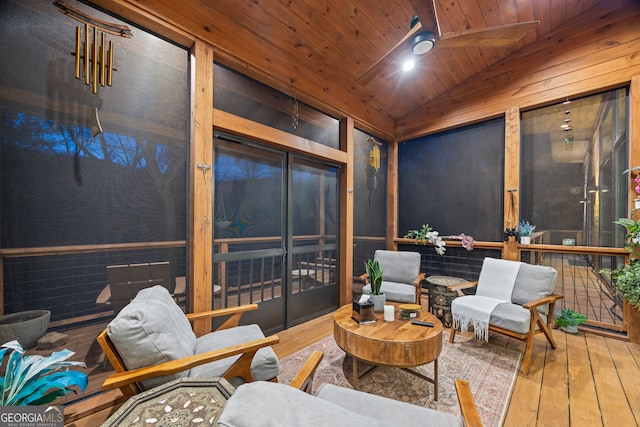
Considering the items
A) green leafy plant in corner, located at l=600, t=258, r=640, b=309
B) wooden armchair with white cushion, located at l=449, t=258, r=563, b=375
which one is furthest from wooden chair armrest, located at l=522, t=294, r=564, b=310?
green leafy plant in corner, located at l=600, t=258, r=640, b=309

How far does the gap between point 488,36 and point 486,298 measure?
2.57m

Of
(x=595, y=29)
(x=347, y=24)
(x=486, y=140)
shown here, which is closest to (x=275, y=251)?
(x=347, y=24)

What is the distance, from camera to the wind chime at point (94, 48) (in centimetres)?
178

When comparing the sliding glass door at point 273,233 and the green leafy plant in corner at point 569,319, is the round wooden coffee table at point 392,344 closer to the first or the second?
the sliding glass door at point 273,233

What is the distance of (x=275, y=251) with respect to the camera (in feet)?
10.1

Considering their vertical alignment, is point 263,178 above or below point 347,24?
below

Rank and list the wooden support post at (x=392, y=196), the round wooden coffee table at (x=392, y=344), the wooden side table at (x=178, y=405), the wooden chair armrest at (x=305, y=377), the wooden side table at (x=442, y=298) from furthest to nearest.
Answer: the wooden support post at (x=392, y=196) < the wooden side table at (x=442, y=298) < the round wooden coffee table at (x=392, y=344) < the wooden chair armrest at (x=305, y=377) < the wooden side table at (x=178, y=405)

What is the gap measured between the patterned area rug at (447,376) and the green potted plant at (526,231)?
1.56m

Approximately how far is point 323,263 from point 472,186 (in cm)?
262

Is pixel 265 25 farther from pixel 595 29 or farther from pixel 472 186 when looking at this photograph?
pixel 595 29

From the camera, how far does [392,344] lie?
1.84 meters

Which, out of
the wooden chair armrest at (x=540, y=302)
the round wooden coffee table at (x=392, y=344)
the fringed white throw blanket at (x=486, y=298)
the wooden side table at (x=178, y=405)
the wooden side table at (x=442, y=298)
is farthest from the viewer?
the wooden side table at (x=442, y=298)

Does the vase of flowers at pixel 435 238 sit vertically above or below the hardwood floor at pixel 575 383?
above

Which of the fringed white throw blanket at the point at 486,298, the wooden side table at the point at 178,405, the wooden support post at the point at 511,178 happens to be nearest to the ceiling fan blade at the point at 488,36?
the wooden support post at the point at 511,178
